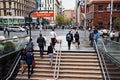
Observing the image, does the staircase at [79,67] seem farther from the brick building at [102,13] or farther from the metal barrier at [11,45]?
the brick building at [102,13]

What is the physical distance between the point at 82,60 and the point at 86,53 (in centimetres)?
139

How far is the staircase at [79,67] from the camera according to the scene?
1722 centimetres

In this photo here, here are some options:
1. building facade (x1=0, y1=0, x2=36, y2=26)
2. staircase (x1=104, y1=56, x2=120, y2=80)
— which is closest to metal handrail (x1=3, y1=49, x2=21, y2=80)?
staircase (x1=104, y1=56, x2=120, y2=80)

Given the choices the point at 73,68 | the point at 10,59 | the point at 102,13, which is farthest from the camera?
the point at 102,13

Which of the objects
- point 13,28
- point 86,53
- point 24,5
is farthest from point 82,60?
point 24,5

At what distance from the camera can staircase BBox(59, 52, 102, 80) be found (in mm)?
17219

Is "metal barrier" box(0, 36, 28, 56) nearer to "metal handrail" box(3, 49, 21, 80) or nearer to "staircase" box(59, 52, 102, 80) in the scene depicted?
"metal handrail" box(3, 49, 21, 80)

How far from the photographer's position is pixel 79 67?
1831cm

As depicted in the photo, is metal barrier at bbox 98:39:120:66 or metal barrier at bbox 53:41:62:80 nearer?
metal barrier at bbox 98:39:120:66

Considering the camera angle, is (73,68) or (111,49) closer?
(111,49)

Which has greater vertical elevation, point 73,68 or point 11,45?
point 11,45

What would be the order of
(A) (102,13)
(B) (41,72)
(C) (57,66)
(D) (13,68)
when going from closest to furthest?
(D) (13,68)
(B) (41,72)
(C) (57,66)
(A) (102,13)

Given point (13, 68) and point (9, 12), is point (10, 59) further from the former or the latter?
point (9, 12)

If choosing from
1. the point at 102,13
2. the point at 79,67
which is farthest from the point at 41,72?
the point at 102,13
